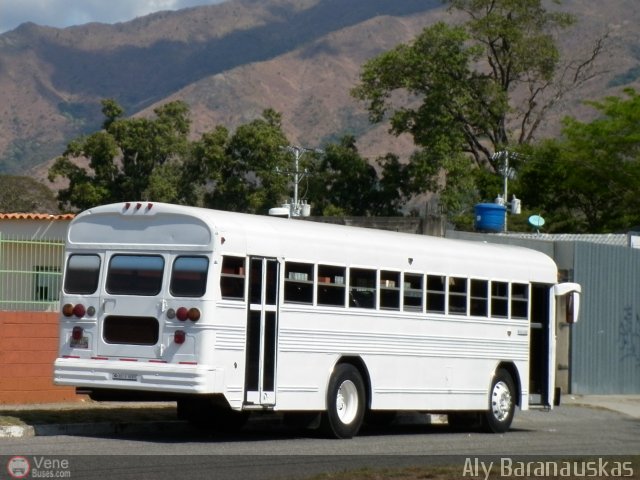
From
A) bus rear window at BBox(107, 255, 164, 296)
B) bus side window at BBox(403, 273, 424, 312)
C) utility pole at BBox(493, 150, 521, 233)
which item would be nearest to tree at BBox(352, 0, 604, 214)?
utility pole at BBox(493, 150, 521, 233)

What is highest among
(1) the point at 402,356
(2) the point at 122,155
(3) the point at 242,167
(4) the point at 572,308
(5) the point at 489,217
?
(2) the point at 122,155

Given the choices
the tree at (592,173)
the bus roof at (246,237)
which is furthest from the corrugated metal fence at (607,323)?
the tree at (592,173)

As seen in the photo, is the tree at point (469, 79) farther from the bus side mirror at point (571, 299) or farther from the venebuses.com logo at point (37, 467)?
the venebuses.com logo at point (37, 467)

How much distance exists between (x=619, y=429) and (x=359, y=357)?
6.08m

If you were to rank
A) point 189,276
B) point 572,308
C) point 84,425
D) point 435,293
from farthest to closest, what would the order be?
point 572,308 < point 435,293 < point 84,425 < point 189,276

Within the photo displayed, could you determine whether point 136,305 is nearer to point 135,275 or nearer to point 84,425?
point 135,275

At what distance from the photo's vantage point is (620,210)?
61938 millimetres

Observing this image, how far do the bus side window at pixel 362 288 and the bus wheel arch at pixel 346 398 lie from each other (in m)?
0.75

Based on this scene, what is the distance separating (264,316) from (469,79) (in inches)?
2290

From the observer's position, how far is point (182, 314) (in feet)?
50.5

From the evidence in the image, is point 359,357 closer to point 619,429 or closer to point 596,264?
point 619,429

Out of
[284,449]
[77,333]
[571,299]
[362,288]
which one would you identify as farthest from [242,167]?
[284,449]

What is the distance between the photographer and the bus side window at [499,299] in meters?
20.2

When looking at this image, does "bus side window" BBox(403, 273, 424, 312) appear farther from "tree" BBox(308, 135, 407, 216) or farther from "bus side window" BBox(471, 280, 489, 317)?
"tree" BBox(308, 135, 407, 216)
